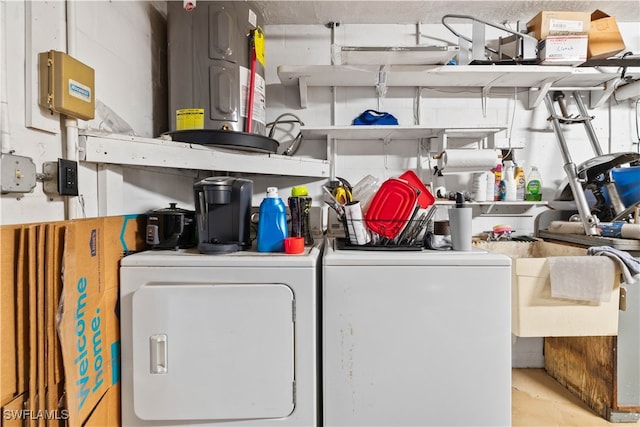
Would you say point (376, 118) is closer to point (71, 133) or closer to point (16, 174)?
point (71, 133)

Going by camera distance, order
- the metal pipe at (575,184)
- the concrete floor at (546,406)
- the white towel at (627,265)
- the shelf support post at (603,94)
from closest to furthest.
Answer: the white towel at (627,265)
the concrete floor at (546,406)
the metal pipe at (575,184)
the shelf support post at (603,94)

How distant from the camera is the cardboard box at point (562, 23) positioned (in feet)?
5.78

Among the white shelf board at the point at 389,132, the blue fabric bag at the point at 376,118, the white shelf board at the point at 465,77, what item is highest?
the white shelf board at the point at 465,77

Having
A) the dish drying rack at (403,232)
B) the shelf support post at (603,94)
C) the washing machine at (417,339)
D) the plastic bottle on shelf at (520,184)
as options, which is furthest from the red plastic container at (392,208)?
the shelf support post at (603,94)

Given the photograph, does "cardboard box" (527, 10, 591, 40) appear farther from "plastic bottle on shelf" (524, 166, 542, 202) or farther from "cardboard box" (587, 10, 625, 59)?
"plastic bottle on shelf" (524, 166, 542, 202)

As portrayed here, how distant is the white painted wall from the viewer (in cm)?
94

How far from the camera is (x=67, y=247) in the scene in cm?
93

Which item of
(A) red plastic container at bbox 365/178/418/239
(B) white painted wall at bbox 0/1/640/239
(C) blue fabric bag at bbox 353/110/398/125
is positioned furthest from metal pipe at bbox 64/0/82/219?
(C) blue fabric bag at bbox 353/110/398/125

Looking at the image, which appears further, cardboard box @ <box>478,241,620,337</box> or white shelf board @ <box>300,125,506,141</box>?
white shelf board @ <box>300,125,506,141</box>

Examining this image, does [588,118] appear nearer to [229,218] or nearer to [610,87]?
[610,87]

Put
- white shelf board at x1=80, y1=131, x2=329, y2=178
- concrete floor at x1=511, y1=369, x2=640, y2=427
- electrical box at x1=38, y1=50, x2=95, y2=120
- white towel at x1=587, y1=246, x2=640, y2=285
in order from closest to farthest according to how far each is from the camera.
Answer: electrical box at x1=38, y1=50, x2=95, y2=120 → white shelf board at x1=80, y1=131, x2=329, y2=178 → white towel at x1=587, y1=246, x2=640, y2=285 → concrete floor at x1=511, y1=369, x2=640, y2=427

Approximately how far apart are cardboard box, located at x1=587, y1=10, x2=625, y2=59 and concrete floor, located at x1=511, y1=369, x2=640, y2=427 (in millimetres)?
1941

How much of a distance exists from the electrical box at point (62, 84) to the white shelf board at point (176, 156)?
0.11 m

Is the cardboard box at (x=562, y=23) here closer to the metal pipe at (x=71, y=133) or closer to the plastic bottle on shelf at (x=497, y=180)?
the plastic bottle on shelf at (x=497, y=180)
